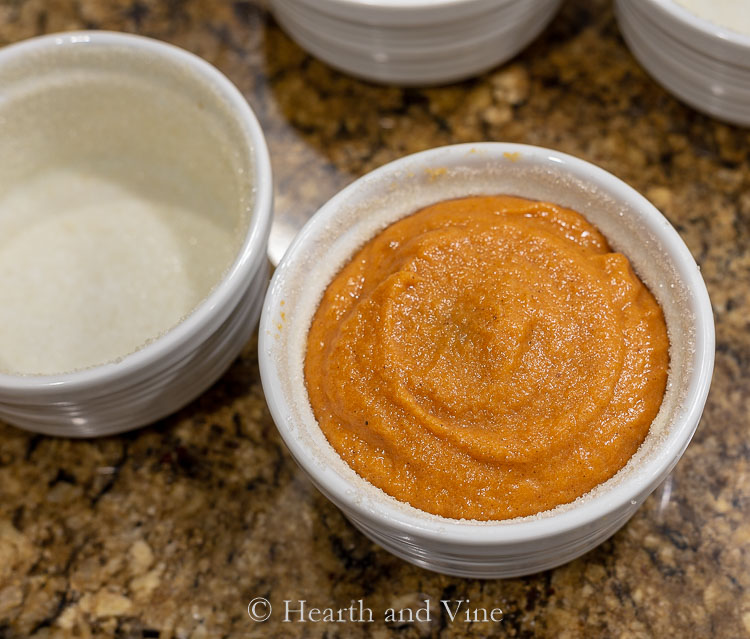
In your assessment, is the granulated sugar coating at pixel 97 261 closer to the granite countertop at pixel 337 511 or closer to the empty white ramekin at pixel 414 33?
the granite countertop at pixel 337 511

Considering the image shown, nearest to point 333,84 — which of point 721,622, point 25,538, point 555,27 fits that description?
point 555,27

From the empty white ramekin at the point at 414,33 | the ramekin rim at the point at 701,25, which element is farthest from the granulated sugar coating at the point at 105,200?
the ramekin rim at the point at 701,25

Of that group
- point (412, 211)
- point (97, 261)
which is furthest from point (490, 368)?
point (97, 261)

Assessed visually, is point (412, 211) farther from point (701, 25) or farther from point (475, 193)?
point (701, 25)

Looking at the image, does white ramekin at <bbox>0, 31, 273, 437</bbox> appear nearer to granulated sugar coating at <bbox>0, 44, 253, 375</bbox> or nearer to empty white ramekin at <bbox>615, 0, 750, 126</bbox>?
granulated sugar coating at <bbox>0, 44, 253, 375</bbox>

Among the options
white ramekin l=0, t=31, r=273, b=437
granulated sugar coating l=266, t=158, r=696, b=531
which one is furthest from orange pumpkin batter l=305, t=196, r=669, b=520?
white ramekin l=0, t=31, r=273, b=437

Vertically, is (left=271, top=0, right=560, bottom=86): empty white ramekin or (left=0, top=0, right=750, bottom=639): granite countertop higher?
(left=271, top=0, right=560, bottom=86): empty white ramekin

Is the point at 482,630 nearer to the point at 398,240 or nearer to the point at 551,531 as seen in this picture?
the point at 551,531
